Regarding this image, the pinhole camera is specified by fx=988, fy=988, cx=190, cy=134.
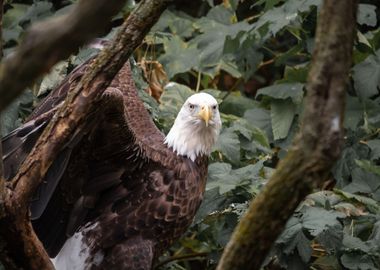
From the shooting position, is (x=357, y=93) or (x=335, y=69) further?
(x=357, y=93)

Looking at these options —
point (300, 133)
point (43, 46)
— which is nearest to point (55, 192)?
point (300, 133)

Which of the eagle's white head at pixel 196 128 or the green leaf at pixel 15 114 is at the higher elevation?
the green leaf at pixel 15 114

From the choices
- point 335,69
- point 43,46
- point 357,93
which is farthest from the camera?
point 357,93

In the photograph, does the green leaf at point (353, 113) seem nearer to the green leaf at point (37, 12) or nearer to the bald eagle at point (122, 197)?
the bald eagle at point (122, 197)

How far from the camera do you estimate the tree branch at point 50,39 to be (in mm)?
1796

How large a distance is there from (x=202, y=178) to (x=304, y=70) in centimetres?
108

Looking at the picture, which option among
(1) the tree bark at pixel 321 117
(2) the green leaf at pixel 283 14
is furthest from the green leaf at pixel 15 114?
(1) the tree bark at pixel 321 117

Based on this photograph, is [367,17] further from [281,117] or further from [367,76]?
[281,117]

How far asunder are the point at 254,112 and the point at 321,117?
2.97m

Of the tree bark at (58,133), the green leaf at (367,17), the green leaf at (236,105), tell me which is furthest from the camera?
the green leaf at (236,105)

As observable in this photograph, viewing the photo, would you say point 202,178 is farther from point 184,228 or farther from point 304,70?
point 304,70

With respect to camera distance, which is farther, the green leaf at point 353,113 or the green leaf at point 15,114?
the green leaf at point 353,113

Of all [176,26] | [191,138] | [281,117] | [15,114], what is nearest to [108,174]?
[191,138]

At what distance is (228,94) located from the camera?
17.9 ft
